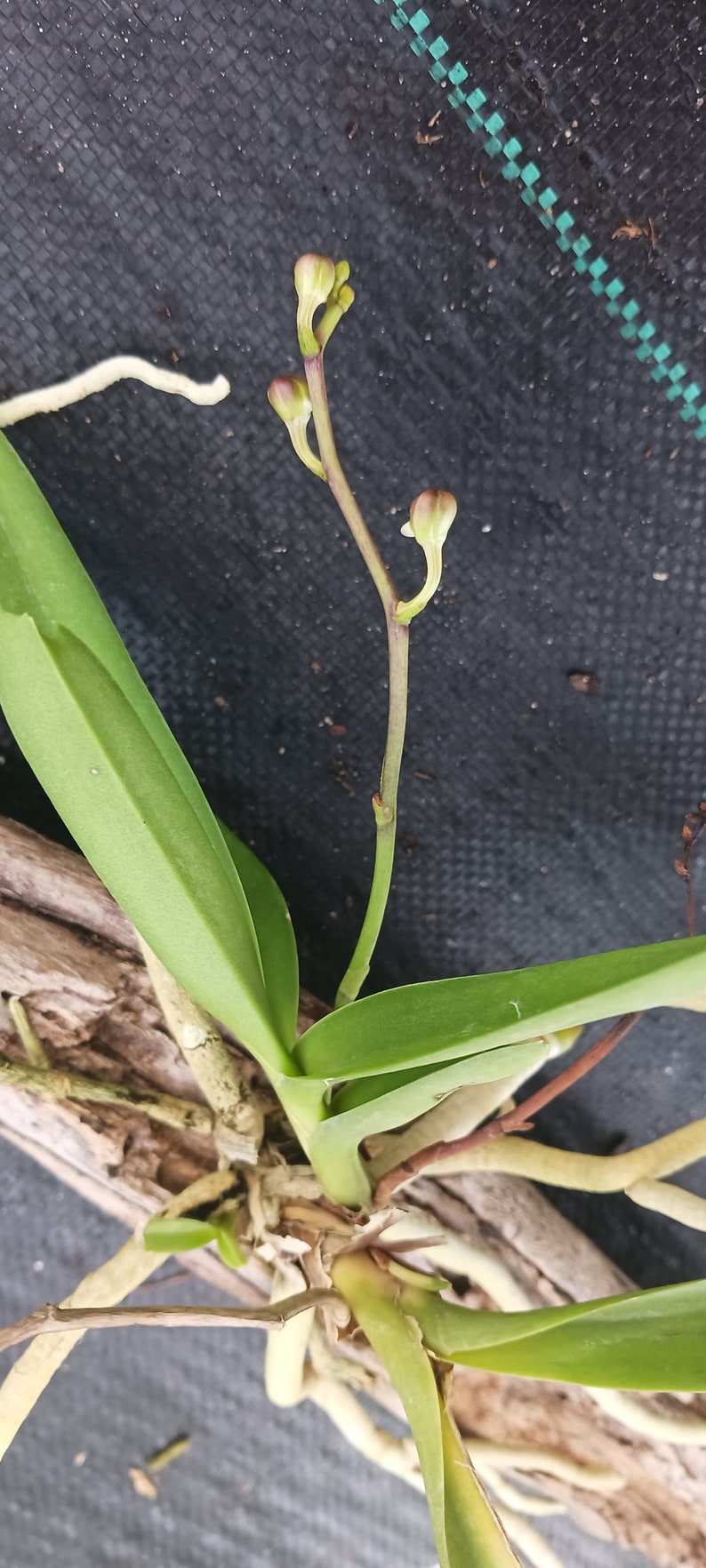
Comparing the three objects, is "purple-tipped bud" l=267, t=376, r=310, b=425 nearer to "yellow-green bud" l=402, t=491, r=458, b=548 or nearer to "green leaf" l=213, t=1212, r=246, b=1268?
"yellow-green bud" l=402, t=491, r=458, b=548

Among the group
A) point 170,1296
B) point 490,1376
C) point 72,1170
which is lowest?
point 490,1376

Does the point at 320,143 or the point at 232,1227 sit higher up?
the point at 320,143

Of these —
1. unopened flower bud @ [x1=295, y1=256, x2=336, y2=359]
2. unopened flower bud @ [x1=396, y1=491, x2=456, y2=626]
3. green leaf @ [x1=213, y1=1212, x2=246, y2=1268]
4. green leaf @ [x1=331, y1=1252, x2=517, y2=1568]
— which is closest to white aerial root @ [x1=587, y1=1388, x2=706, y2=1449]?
green leaf @ [x1=331, y1=1252, x2=517, y2=1568]

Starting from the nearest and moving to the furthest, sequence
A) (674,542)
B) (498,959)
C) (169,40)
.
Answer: (169,40), (674,542), (498,959)

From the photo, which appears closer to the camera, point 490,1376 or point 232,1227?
point 232,1227

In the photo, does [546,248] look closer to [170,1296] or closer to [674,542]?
[674,542]

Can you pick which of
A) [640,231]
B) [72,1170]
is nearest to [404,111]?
[640,231]

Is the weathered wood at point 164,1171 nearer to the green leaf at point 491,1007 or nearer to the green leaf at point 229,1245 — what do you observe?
the green leaf at point 229,1245
